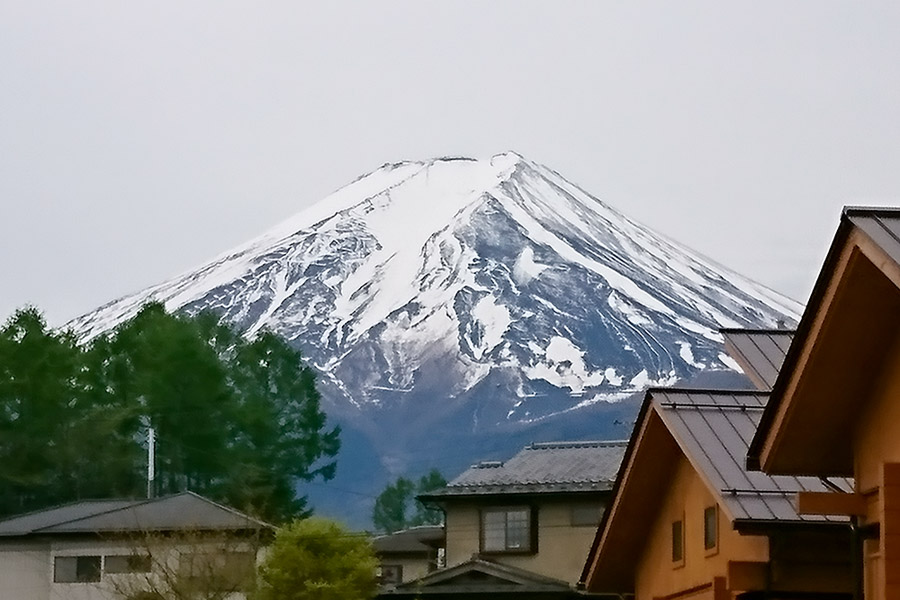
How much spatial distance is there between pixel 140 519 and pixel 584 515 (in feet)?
43.7

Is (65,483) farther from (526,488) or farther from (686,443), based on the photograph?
(686,443)

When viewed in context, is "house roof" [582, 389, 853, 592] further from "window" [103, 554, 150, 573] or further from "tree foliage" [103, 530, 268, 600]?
"window" [103, 554, 150, 573]

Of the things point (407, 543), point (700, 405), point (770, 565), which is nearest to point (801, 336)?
point (770, 565)

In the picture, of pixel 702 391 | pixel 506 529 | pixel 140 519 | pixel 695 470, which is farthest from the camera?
pixel 140 519

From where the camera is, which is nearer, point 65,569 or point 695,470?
point 695,470

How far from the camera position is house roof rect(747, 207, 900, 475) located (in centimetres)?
787

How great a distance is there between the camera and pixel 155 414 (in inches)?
3236

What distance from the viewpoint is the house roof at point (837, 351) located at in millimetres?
7871

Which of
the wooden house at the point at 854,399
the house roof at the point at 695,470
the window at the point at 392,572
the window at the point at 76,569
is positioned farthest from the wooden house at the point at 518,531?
the wooden house at the point at 854,399

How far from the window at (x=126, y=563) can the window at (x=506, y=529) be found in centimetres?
778

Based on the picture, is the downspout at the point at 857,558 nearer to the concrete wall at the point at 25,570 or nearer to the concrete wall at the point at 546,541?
the concrete wall at the point at 546,541

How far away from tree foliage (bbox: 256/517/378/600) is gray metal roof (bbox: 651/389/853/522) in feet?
80.7

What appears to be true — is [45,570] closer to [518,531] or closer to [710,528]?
[518,531]

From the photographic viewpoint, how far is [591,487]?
4081cm
